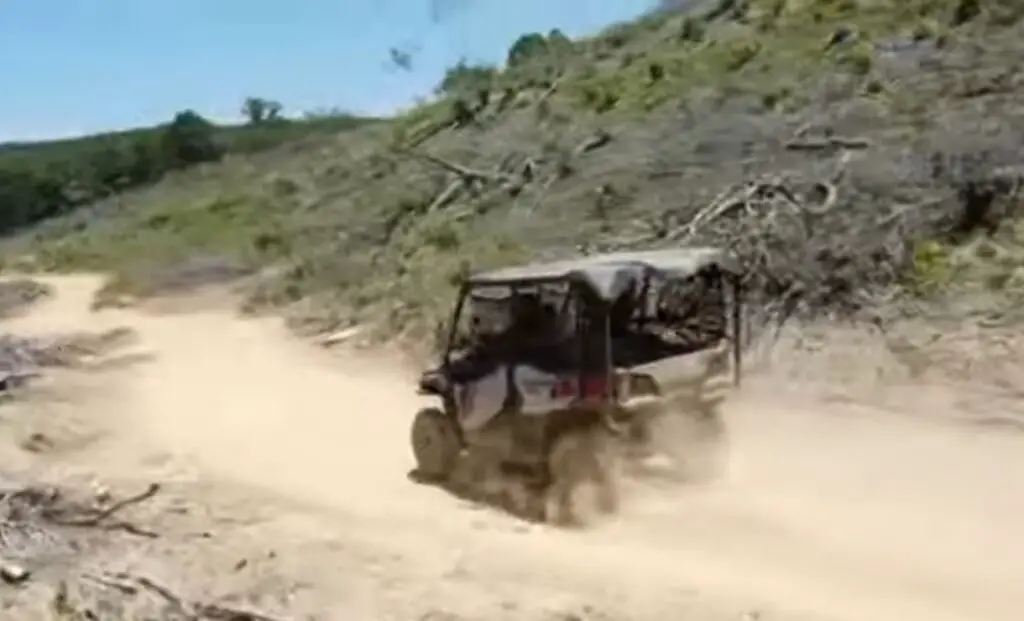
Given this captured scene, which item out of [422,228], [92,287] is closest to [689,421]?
[422,228]

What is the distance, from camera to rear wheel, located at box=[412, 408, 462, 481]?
10500 mm

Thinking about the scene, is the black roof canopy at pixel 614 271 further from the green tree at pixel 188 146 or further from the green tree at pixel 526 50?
the green tree at pixel 188 146

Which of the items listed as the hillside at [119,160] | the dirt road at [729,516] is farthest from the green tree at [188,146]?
the dirt road at [729,516]

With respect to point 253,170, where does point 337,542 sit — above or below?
below

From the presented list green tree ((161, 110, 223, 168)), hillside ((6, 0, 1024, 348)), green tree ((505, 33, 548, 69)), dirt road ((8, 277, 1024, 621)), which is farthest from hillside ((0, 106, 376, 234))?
dirt road ((8, 277, 1024, 621))

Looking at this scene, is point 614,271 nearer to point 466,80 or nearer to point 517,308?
point 517,308

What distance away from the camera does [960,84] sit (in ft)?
65.3

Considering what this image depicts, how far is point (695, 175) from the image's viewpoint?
1998cm

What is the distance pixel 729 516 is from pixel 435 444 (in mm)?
2325

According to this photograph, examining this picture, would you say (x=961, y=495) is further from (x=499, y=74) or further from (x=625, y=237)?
(x=499, y=74)

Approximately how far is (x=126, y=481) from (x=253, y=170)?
116 ft

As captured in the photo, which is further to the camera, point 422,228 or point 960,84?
point 422,228

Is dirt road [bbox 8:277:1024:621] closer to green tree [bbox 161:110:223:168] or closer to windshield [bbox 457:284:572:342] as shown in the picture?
windshield [bbox 457:284:572:342]

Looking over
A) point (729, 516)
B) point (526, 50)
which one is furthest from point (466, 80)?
point (729, 516)
